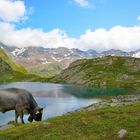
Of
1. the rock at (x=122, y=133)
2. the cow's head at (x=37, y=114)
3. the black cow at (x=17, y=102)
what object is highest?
the black cow at (x=17, y=102)

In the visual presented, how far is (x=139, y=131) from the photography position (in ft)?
90.7

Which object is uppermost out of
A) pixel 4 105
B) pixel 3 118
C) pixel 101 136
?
pixel 4 105

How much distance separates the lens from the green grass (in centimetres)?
2709

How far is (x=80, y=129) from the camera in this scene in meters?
29.4

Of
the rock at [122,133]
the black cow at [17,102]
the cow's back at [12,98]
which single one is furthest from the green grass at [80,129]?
the cow's back at [12,98]

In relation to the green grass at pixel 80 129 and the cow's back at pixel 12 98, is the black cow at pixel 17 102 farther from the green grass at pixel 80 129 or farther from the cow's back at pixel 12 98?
the green grass at pixel 80 129

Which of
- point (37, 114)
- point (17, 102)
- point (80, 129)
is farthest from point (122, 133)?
point (37, 114)

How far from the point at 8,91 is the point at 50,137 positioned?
33.3 feet

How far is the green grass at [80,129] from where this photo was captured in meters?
27.1

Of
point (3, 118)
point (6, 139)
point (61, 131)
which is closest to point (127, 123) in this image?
point (61, 131)

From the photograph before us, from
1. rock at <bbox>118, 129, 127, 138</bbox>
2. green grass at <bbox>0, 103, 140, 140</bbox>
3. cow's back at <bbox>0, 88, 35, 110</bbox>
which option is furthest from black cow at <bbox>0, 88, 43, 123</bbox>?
rock at <bbox>118, 129, 127, 138</bbox>

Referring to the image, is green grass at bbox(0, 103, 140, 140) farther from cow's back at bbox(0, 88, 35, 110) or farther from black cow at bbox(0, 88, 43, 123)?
cow's back at bbox(0, 88, 35, 110)

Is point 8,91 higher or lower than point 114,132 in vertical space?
higher

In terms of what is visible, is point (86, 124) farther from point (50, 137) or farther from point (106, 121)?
point (50, 137)
